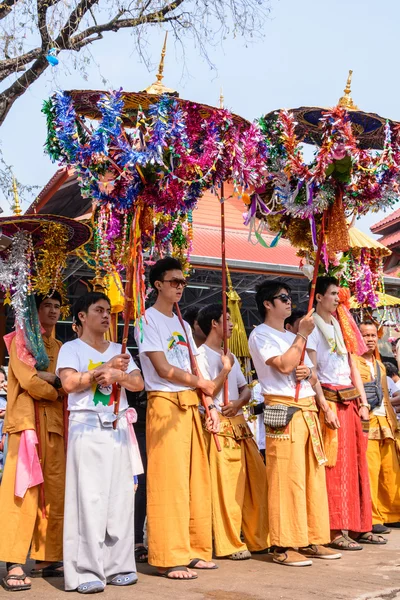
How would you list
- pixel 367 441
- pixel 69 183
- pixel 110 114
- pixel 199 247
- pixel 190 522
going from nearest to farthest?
1. pixel 110 114
2. pixel 190 522
3. pixel 367 441
4. pixel 199 247
5. pixel 69 183

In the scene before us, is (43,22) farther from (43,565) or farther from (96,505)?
(43,565)

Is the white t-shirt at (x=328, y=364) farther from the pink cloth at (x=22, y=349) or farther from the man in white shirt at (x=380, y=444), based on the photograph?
the pink cloth at (x=22, y=349)

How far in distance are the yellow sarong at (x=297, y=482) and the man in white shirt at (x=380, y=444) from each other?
142 centimetres

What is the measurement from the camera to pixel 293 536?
5.04m

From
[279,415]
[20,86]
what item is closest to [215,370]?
[279,415]

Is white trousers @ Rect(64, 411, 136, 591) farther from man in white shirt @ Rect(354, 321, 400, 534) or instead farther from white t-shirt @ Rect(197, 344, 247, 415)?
man in white shirt @ Rect(354, 321, 400, 534)

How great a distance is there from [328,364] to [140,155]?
2.30 metres

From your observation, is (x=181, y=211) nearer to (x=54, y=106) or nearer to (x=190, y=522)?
(x=54, y=106)

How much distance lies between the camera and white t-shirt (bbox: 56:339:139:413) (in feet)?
15.2

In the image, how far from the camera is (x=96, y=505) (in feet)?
14.8

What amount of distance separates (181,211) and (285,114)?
3.21 ft

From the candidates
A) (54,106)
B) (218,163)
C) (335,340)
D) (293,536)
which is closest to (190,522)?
(293,536)

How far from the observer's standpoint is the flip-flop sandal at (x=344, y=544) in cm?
555

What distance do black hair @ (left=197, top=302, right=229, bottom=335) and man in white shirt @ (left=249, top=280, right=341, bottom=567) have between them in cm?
44
